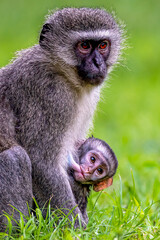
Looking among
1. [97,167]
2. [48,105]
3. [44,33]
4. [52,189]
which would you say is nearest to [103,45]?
[44,33]

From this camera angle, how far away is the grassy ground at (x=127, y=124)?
6.95m

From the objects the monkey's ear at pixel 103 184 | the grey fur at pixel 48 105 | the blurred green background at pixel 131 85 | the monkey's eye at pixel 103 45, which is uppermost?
the blurred green background at pixel 131 85

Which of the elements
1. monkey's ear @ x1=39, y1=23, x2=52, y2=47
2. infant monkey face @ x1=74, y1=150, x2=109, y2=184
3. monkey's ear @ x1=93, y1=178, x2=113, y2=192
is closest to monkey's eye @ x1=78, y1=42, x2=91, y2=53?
monkey's ear @ x1=39, y1=23, x2=52, y2=47

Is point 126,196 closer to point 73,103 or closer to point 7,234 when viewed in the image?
point 73,103

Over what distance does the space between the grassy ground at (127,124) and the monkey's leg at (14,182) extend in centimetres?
25

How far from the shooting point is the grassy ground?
6.95 meters

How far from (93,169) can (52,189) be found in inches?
23.7

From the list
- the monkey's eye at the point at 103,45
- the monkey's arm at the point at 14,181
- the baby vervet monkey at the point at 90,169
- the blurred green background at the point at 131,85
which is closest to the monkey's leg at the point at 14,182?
the monkey's arm at the point at 14,181

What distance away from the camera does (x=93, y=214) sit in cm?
769

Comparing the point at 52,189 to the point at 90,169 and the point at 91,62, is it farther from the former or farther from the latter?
the point at 91,62

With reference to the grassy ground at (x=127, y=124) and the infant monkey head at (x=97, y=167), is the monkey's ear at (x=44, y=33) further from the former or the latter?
the infant monkey head at (x=97, y=167)

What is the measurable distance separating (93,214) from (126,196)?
137 cm

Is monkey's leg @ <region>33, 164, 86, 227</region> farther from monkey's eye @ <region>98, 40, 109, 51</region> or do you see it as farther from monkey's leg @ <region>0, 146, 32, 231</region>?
monkey's eye @ <region>98, 40, 109, 51</region>

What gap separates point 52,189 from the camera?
7.42 metres
